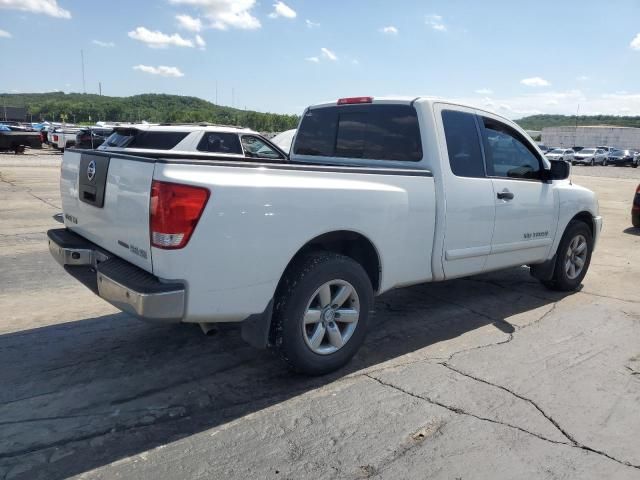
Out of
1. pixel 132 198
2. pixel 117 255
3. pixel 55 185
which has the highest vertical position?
pixel 132 198

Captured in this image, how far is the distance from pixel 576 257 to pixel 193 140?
7.76 m

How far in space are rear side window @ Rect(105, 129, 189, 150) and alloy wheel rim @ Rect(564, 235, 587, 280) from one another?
790 cm

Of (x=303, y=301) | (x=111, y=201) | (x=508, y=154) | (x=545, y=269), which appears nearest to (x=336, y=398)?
(x=303, y=301)

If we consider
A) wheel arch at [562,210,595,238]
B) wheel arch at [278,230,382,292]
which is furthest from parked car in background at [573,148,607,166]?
wheel arch at [278,230,382,292]

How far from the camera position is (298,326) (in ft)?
11.3

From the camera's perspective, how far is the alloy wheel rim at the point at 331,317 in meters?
3.59

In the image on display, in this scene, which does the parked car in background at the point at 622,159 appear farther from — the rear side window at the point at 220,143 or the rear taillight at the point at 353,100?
the rear taillight at the point at 353,100

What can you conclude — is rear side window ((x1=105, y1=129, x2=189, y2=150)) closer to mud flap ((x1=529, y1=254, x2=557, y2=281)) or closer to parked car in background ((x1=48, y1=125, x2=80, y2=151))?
mud flap ((x1=529, y1=254, x2=557, y2=281))

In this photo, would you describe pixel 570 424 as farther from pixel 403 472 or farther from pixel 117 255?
pixel 117 255

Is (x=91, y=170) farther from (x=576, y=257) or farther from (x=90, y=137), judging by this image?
(x=90, y=137)

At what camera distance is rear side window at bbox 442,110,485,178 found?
4492mm

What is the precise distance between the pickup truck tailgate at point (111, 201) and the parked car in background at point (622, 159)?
5098 centimetres

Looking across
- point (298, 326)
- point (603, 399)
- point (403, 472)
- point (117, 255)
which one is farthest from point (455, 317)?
point (117, 255)

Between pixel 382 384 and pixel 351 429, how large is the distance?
629 millimetres
